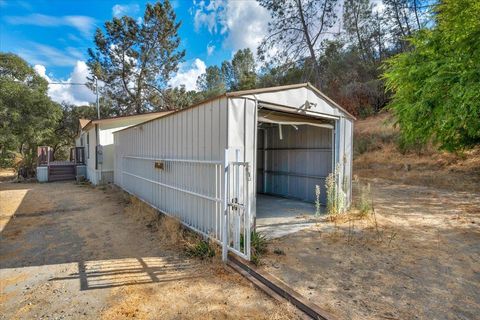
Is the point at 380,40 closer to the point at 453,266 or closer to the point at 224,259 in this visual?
the point at 453,266

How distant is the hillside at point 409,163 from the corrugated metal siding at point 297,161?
2828 mm

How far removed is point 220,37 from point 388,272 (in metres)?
16.5

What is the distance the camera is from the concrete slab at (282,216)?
16.1 feet

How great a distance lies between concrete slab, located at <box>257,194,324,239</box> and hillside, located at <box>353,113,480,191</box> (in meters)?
4.11

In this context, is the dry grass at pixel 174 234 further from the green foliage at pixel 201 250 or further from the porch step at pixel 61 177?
the porch step at pixel 61 177

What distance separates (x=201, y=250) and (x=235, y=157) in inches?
57.8

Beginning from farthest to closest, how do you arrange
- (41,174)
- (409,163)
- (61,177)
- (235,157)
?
(61,177)
(41,174)
(409,163)
(235,157)

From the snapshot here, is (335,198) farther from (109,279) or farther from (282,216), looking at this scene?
(109,279)

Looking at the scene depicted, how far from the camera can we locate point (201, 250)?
3.94m

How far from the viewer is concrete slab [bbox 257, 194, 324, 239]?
16.1 feet

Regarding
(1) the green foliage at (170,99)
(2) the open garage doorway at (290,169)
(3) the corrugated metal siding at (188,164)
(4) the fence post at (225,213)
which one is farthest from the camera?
(1) the green foliage at (170,99)

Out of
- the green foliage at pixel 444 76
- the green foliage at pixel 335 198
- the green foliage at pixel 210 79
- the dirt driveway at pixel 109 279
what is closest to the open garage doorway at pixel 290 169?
the green foliage at pixel 335 198

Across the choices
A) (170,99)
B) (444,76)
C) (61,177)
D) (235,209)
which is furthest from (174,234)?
(170,99)

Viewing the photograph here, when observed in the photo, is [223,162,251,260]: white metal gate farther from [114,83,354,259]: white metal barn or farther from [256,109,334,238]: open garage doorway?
[256,109,334,238]: open garage doorway
